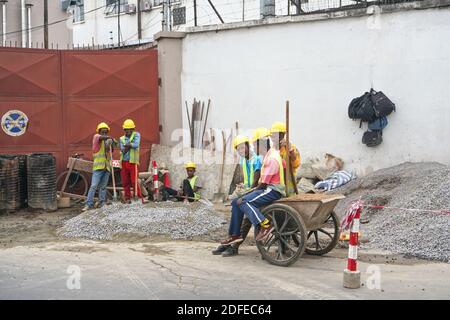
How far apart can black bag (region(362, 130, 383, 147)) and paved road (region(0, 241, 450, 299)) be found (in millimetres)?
3975

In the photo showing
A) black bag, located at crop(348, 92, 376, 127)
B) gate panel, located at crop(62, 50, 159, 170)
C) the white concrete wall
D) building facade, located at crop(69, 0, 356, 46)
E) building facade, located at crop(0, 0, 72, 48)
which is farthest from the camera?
building facade, located at crop(69, 0, 356, 46)

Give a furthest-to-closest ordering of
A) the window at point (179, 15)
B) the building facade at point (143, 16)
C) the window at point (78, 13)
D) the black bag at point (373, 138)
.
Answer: the window at point (78, 13)
the window at point (179, 15)
the building facade at point (143, 16)
the black bag at point (373, 138)

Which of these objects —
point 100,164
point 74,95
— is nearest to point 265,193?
point 100,164

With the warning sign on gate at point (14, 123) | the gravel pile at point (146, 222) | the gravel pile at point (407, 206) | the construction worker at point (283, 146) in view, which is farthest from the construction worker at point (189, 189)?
the construction worker at point (283, 146)

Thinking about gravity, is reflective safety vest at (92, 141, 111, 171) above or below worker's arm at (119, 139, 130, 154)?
below

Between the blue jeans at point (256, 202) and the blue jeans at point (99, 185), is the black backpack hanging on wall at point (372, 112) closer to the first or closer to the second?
the blue jeans at point (256, 202)

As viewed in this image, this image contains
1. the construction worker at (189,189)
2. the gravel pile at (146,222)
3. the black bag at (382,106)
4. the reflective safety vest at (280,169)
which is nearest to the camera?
the reflective safety vest at (280,169)

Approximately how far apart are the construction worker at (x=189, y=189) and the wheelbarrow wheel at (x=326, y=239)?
400 centimetres

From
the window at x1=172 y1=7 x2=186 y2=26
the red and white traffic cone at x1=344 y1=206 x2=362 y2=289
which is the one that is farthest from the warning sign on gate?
the window at x1=172 y1=7 x2=186 y2=26

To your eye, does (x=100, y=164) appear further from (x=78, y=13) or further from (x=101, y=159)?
(x=78, y=13)

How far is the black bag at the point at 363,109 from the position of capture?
37.7ft

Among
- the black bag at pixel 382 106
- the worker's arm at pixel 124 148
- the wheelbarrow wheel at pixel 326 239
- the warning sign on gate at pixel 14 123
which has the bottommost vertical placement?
the wheelbarrow wheel at pixel 326 239

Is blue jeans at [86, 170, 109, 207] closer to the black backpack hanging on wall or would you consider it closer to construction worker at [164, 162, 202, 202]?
construction worker at [164, 162, 202, 202]

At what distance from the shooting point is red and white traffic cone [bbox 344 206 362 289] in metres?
6.10
